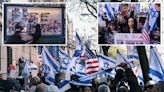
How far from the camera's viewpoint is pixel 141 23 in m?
22.7

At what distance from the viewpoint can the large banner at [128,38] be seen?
21875 mm

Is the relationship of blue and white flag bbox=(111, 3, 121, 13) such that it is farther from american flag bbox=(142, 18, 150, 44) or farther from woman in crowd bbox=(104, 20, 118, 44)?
american flag bbox=(142, 18, 150, 44)

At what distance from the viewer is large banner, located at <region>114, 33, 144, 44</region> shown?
21.9m

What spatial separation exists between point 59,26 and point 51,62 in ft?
7.27

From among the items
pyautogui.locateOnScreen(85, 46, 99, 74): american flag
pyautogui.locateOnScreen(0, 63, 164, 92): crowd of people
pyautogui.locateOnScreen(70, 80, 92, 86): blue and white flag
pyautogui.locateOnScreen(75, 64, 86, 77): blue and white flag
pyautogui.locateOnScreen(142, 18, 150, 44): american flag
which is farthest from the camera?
pyautogui.locateOnScreen(142, 18, 150, 44): american flag

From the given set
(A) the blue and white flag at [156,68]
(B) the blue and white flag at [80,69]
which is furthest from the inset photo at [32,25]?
(A) the blue and white flag at [156,68]

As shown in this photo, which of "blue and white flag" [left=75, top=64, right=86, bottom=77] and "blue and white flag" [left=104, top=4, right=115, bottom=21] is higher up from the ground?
"blue and white flag" [left=104, top=4, right=115, bottom=21]

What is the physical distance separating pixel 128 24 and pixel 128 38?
872 millimetres

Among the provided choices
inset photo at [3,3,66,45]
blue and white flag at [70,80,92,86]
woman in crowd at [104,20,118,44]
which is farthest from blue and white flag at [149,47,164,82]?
inset photo at [3,3,66,45]

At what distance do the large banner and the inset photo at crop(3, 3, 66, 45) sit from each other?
211 cm

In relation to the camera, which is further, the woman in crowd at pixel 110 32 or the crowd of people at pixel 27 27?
the woman in crowd at pixel 110 32

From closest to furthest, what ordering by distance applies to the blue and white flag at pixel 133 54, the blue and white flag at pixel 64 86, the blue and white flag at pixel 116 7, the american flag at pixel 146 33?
1. the blue and white flag at pixel 64 86
2. the american flag at pixel 146 33
3. the blue and white flag at pixel 133 54
4. the blue and white flag at pixel 116 7

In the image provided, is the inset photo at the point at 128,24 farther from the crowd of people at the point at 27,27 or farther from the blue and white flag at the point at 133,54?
the crowd of people at the point at 27,27

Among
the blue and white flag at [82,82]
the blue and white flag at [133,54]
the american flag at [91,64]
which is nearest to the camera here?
the blue and white flag at [82,82]
